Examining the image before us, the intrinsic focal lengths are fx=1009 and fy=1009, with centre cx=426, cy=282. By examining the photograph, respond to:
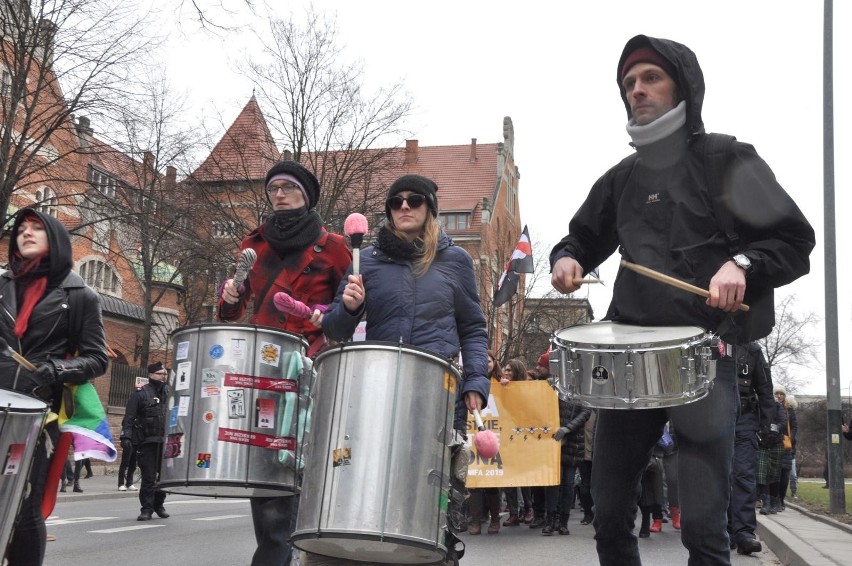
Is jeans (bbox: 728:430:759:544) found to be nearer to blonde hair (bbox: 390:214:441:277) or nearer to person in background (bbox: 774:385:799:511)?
blonde hair (bbox: 390:214:441:277)

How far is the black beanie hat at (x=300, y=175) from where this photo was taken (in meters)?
5.37

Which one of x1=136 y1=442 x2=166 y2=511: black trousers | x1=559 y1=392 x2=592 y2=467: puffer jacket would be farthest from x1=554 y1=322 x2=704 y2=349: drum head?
x1=136 y1=442 x2=166 y2=511: black trousers

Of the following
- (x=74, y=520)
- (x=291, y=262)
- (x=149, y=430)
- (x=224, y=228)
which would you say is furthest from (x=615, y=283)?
(x=224, y=228)

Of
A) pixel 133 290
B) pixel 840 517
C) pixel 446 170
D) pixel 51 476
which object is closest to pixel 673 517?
pixel 840 517

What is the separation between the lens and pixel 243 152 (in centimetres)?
3303

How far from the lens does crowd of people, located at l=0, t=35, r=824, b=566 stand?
12.0 feet

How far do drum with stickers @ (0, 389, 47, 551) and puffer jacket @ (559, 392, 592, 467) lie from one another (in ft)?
29.0

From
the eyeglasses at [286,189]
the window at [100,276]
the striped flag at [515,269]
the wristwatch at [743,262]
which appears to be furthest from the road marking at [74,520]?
the window at [100,276]

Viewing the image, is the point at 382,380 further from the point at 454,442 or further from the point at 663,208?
the point at 663,208

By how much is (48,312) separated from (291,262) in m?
1.29

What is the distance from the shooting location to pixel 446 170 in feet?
247

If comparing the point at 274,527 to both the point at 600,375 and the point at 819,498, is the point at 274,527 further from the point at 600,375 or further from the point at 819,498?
the point at 819,498

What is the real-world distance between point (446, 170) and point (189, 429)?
71713 millimetres

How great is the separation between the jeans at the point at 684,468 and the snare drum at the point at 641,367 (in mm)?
157
